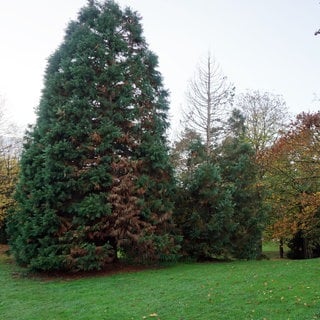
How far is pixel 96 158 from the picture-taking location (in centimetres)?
1328

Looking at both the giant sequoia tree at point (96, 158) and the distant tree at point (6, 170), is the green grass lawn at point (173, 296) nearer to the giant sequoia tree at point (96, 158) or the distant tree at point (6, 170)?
the giant sequoia tree at point (96, 158)

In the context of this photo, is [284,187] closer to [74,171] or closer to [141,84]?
[141,84]

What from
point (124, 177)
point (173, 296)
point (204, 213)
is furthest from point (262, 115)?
point (173, 296)

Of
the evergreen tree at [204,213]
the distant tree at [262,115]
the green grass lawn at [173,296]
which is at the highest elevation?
the distant tree at [262,115]

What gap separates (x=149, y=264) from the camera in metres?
14.0

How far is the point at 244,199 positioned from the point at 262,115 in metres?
9.57

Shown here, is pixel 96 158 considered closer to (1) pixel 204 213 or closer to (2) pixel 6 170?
(1) pixel 204 213

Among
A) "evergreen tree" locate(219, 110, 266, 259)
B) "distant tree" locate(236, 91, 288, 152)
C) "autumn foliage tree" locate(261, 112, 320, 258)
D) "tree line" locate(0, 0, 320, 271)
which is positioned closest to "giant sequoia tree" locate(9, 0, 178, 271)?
"tree line" locate(0, 0, 320, 271)

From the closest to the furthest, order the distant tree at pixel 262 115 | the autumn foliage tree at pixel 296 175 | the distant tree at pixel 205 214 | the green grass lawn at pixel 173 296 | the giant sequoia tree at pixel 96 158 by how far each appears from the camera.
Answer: the green grass lawn at pixel 173 296 < the giant sequoia tree at pixel 96 158 < the autumn foliage tree at pixel 296 175 < the distant tree at pixel 205 214 < the distant tree at pixel 262 115

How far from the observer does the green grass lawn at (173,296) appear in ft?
23.3

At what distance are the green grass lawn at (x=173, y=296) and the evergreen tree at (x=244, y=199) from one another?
362cm

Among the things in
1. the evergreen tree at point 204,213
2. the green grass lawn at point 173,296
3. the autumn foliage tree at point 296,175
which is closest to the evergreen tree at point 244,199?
the evergreen tree at point 204,213

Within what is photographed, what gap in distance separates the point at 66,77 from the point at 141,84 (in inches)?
119

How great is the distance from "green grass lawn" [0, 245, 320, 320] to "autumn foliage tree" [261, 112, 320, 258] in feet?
12.5
